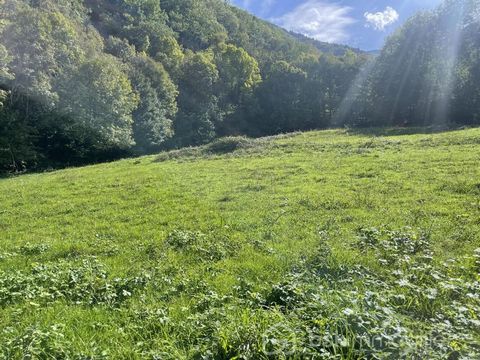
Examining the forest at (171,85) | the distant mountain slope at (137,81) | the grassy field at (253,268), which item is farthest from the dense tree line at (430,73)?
the grassy field at (253,268)

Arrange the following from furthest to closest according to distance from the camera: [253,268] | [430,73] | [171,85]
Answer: [171,85], [430,73], [253,268]

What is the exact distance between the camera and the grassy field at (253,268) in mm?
4859

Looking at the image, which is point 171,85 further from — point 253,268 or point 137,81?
point 253,268

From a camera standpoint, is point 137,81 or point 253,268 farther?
point 137,81

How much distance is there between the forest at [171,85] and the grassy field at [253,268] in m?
24.8

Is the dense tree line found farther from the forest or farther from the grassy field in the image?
the grassy field

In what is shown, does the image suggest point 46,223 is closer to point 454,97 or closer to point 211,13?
point 454,97

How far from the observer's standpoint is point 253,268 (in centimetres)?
830

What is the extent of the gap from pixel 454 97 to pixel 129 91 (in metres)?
43.0

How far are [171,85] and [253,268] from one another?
5946 centimetres

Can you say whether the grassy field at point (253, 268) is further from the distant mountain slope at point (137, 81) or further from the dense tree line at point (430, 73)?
the dense tree line at point (430, 73)

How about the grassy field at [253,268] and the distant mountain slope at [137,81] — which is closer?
the grassy field at [253,268]

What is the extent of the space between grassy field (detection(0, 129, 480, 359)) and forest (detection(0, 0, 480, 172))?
24763 mm

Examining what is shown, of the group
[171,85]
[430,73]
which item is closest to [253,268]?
[430,73]
